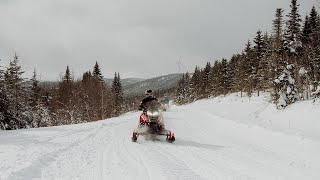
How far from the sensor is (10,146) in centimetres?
1049

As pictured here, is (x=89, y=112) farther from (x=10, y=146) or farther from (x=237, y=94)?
(x=10, y=146)

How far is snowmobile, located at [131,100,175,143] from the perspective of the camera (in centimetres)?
1308

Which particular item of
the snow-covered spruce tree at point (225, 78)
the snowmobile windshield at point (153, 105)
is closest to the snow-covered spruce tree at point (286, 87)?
the snowmobile windshield at point (153, 105)

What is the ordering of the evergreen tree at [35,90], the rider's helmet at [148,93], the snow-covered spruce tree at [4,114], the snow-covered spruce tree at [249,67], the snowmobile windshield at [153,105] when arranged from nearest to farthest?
the snowmobile windshield at [153,105] → the rider's helmet at [148,93] → the snow-covered spruce tree at [4,114] → the evergreen tree at [35,90] → the snow-covered spruce tree at [249,67]

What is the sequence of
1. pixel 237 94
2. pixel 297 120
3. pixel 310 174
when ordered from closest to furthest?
pixel 310 174
pixel 297 120
pixel 237 94

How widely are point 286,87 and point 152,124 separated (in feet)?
78.7

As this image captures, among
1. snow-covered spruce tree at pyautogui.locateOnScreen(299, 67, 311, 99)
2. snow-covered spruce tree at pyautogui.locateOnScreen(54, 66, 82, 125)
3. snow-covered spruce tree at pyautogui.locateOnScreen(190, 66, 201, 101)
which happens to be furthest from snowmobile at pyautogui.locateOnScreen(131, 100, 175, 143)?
snow-covered spruce tree at pyautogui.locateOnScreen(190, 66, 201, 101)

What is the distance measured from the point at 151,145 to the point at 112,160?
3.25m

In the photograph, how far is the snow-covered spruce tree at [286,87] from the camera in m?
33.3

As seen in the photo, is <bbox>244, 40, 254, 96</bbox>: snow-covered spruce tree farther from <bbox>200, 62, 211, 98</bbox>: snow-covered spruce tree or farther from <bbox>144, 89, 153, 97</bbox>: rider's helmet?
<bbox>144, 89, 153, 97</bbox>: rider's helmet

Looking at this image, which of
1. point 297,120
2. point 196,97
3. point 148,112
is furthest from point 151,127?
point 196,97

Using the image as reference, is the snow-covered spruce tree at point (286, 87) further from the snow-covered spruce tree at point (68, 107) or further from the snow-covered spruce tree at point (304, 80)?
the snow-covered spruce tree at point (68, 107)

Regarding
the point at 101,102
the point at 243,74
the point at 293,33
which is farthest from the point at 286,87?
the point at 243,74

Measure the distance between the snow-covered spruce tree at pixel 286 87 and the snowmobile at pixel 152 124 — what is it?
2273 cm
